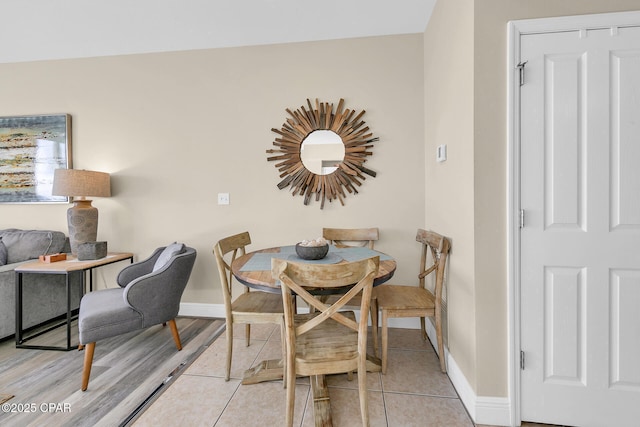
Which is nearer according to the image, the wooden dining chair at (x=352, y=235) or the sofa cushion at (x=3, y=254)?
the wooden dining chair at (x=352, y=235)

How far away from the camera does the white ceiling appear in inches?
84.1

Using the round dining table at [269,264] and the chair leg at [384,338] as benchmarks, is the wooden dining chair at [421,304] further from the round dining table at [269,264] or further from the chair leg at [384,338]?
the round dining table at [269,264]

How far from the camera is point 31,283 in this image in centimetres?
244

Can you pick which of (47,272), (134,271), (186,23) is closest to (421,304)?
(134,271)

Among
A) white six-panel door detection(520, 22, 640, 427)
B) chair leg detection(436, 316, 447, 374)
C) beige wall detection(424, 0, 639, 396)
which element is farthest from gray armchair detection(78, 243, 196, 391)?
white six-panel door detection(520, 22, 640, 427)

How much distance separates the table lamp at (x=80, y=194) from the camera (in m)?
2.41

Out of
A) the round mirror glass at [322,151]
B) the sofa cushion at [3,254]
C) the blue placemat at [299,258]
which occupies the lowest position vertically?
the sofa cushion at [3,254]

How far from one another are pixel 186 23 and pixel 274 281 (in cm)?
236

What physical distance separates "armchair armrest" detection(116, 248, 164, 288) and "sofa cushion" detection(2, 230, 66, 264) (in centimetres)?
101

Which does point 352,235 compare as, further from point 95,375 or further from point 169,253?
point 95,375

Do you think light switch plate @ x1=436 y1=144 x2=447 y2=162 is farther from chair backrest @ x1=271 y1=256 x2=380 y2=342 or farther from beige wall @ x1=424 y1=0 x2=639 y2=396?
chair backrest @ x1=271 y1=256 x2=380 y2=342

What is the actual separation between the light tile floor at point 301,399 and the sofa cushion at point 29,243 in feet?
6.62

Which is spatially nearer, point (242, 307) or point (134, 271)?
point (242, 307)

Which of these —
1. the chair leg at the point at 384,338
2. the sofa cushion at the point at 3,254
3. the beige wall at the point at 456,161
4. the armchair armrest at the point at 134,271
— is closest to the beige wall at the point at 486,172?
the beige wall at the point at 456,161
